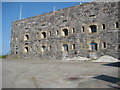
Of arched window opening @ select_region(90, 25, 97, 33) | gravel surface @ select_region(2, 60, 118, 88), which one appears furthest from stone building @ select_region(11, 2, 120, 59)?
gravel surface @ select_region(2, 60, 118, 88)

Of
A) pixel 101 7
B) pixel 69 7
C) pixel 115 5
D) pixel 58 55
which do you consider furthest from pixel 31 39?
pixel 115 5

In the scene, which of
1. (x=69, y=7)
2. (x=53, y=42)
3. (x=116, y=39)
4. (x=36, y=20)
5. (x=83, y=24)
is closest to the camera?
(x=116, y=39)

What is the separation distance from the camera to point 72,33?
16.7 m

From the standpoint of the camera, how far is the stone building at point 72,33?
1405cm

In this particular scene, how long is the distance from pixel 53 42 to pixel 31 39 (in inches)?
184

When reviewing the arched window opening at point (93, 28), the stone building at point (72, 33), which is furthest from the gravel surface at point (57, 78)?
the arched window opening at point (93, 28)

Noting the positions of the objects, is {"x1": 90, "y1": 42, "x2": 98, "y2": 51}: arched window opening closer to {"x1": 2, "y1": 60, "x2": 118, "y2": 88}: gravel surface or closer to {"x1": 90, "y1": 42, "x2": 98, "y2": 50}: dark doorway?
{"x1": 90, "y1": 42, "x2": 98, "y2": 50}: dark doorway

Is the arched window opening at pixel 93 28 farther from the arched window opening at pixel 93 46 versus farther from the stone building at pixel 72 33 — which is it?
the arched window opening at pixel 93 46

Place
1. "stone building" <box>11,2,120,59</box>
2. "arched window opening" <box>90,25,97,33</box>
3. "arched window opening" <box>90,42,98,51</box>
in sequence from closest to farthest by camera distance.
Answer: "stone building" <box>11,2,120,59</box>
"arched window opening" <box>90,42,98,51</box>
"arched window opening" <box>90,25,97,33</box>

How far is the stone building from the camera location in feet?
46.1

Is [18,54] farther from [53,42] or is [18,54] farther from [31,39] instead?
[53,42]

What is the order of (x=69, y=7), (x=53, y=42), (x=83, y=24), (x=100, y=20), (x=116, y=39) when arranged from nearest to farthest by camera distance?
1. (x=116, y=39)
2. (x=100, y=20)
3. (x=83, y=24)
4. (x=69, y=7)
5. (x=53, y=42)

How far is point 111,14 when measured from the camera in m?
14.0

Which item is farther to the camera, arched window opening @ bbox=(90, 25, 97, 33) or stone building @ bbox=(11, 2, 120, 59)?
arched window opening @ bbox=(90, 25, 97, 33)
